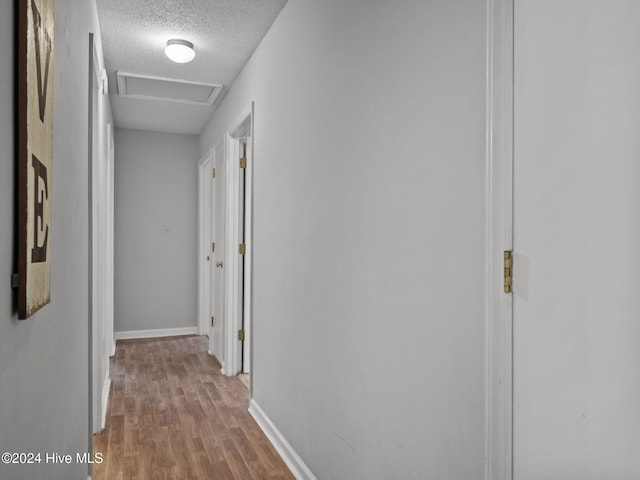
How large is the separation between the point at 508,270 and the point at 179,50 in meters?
2.73

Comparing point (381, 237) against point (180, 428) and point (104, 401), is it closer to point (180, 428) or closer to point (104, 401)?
point (180, 428)

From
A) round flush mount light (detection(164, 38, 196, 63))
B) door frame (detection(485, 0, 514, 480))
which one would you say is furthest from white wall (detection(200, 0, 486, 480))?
round flush mount light (detection(164, 38, 196, 63))

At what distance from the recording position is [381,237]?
164cm

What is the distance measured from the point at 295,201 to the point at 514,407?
64.5 inches

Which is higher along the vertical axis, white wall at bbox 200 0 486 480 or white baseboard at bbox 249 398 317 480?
white wall at bbox 200 0 486 480

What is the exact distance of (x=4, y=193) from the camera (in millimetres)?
772

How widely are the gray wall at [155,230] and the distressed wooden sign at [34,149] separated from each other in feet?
15.7

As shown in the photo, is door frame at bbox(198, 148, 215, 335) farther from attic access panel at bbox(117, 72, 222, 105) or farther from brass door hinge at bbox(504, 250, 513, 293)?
brass door hinge at bbox(504, 250, 513, 293)

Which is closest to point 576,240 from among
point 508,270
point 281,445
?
point 508,270

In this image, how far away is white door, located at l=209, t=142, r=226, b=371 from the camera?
424cm

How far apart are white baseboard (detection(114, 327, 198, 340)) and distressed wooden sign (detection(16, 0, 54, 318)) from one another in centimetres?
483

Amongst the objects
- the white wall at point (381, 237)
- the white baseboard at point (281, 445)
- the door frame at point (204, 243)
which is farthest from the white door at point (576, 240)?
the door frame at point (204, 243)

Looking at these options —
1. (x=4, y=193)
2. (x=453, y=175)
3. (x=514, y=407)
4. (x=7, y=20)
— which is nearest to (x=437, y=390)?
(x=514, y=407)

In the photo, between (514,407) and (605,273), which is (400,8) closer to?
(605,273)
